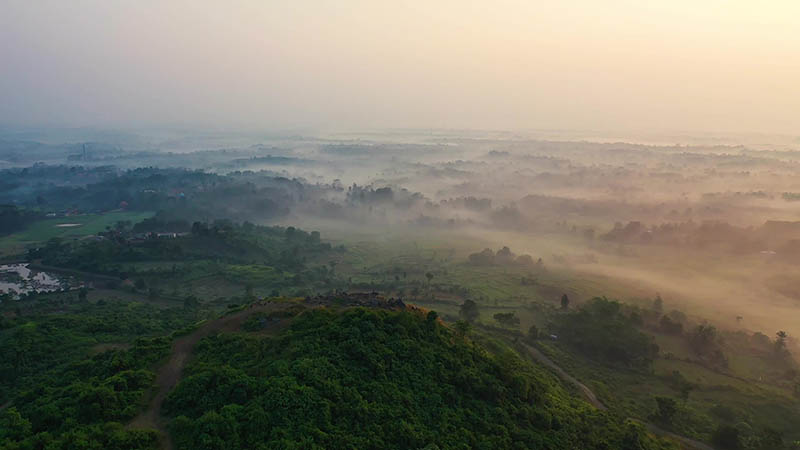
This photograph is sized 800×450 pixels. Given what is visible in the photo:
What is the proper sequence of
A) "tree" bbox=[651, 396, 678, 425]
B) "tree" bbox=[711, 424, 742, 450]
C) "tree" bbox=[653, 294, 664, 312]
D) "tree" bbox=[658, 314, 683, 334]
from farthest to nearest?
"tree" bbox=[653, 294, 664, 312] → "tree" bbox=[658, 314, 683, 334] → "tree" bbox=[651, 396, 678, 425] → "tree" bbox=[711, 424, 742, 450]

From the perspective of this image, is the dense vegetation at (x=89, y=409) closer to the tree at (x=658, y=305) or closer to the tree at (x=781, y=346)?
the tree at (x=781, y=346)

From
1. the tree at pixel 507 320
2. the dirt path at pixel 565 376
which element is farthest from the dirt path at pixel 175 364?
the tree at pixel 507 320

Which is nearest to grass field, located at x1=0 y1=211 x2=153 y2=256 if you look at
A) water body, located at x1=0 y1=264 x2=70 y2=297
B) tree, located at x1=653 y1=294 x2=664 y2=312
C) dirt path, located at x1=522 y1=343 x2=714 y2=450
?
water body, located at x1=0 y1=264 x2=70 y2=297

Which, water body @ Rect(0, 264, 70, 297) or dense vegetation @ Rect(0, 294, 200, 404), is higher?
dense vegetation @ Rect(0, 294, 200, 404)

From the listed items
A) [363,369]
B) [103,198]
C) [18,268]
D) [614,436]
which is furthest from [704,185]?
[103,198]

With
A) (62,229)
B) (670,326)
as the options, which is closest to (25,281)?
(62,229)

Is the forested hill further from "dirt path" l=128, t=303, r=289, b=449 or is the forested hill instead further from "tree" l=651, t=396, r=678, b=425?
"tree" l=651, t=396, r=678, b=425

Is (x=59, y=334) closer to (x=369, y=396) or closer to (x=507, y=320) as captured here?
(x=369, y=396)
